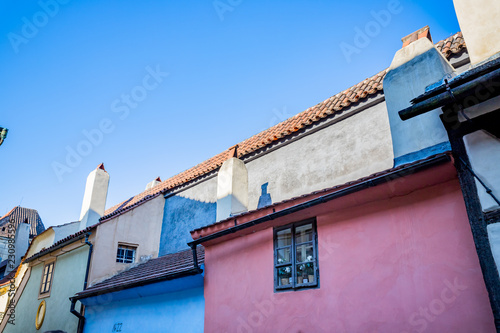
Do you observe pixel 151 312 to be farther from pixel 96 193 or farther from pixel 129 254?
pixel 96 193

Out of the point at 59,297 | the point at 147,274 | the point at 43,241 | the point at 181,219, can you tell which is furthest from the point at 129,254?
the point at 43,241

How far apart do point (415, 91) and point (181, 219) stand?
31.5 ft

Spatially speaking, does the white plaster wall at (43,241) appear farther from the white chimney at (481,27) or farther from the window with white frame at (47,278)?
the white chimney at (481,27)

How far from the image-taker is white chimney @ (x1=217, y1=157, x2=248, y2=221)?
11.6 meters

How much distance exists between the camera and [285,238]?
777 cm

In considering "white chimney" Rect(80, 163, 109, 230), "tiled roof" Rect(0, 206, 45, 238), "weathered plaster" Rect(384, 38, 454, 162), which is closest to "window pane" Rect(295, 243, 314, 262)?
"weathered plaster" Rect(384, 38, 454, 162)

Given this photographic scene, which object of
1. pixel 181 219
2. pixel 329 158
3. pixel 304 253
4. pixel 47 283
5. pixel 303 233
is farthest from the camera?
pixel 47 283

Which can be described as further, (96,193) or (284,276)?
(96,193)

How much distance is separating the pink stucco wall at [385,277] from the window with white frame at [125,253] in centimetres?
707

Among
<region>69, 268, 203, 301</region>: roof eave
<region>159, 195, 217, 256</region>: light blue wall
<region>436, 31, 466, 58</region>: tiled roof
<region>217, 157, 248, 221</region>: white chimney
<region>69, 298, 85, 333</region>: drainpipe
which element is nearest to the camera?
<region>436, 31, 466, 58</region>: tiled roof

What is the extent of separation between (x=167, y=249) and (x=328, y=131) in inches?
302

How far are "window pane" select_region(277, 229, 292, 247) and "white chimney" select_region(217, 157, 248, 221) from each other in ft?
12.2

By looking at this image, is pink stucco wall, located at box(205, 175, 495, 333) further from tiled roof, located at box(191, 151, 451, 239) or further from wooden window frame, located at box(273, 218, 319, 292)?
tiled roof, located at box(191, 151, 451, 239)

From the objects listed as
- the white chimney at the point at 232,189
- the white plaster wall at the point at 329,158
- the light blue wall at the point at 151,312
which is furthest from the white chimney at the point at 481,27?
the white chimney at the point at 232,189
